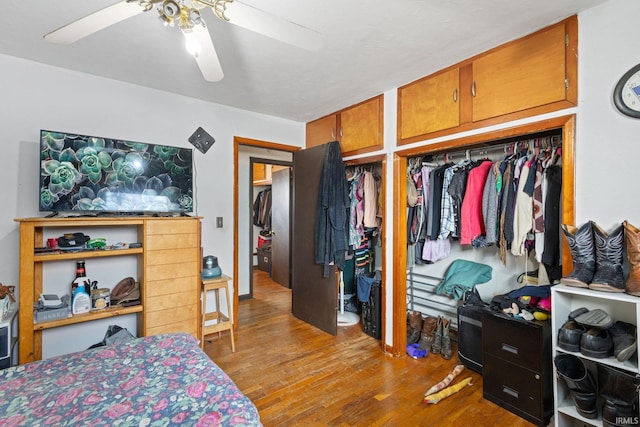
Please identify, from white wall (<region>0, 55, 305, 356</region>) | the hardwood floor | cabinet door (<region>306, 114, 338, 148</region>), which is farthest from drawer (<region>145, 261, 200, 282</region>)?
cabinet door (<region>306, 114, 338, 148</region>)

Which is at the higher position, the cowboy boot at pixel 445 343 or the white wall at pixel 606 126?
the white wall at pixel 606 126

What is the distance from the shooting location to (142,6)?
113 centimetres

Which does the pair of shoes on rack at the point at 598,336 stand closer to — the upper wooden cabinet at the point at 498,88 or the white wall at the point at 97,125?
the upper wooden cabinet at the point at 498,88

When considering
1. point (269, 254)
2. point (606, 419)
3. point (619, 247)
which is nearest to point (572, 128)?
point (619, 247)

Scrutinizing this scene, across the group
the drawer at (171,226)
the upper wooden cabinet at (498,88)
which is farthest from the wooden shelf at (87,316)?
the upper wooden cabinet at (498,88)

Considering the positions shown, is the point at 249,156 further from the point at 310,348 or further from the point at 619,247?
the point at 619,247

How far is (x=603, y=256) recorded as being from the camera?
1505mm

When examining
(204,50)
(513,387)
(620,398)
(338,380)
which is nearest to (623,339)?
(620,398)

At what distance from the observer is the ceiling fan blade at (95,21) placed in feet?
3.65

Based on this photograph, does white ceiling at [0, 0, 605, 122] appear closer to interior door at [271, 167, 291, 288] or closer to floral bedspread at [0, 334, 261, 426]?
floral bedspread at [0, 334, 261, 426]

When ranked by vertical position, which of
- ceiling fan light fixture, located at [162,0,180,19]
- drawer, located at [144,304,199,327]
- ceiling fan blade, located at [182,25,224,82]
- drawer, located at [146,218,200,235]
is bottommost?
drawer, located at [144,304,199,327]

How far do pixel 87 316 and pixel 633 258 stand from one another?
3.19m

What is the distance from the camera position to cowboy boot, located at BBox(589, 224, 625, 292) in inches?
56.5

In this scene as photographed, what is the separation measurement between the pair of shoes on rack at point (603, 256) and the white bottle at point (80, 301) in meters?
2.99
